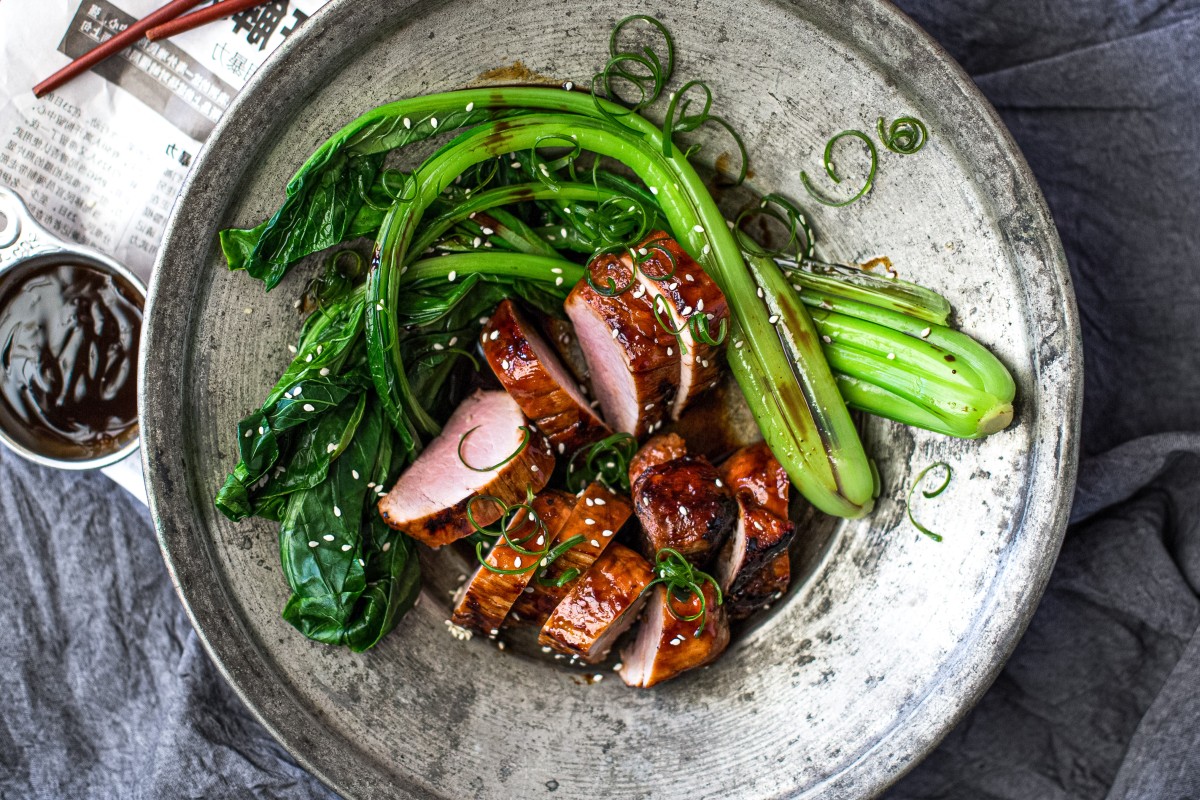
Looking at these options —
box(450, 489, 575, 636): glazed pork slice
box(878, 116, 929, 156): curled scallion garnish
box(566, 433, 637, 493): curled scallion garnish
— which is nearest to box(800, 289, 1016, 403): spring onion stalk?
box(878, 116, 929, 156): curled scallion garnish

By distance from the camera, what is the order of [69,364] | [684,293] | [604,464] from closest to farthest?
[684,293]
[604,464]
[69,364]

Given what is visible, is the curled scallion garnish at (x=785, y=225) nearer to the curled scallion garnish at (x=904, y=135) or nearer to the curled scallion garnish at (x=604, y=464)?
the curled scallion garnish at (x=904, y=135)

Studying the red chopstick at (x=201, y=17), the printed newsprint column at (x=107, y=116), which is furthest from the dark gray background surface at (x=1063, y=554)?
the red chopstick at (x=201, y=17)

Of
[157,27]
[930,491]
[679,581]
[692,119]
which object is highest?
[692,119]

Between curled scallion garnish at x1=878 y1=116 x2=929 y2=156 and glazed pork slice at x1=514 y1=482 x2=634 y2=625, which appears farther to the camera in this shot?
glazed pork slice at x1=514 y1=482 x2=634 y2=625

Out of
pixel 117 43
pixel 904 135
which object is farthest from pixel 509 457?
pixel 117 43

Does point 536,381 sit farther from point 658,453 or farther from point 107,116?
point 107,116

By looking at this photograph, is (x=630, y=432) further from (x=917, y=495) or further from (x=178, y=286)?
(x=178, y=286)

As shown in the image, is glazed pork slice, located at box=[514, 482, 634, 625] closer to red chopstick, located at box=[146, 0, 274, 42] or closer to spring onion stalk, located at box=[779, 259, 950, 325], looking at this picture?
spring onion stalk, located at box=[779, 259, 950, 325]
